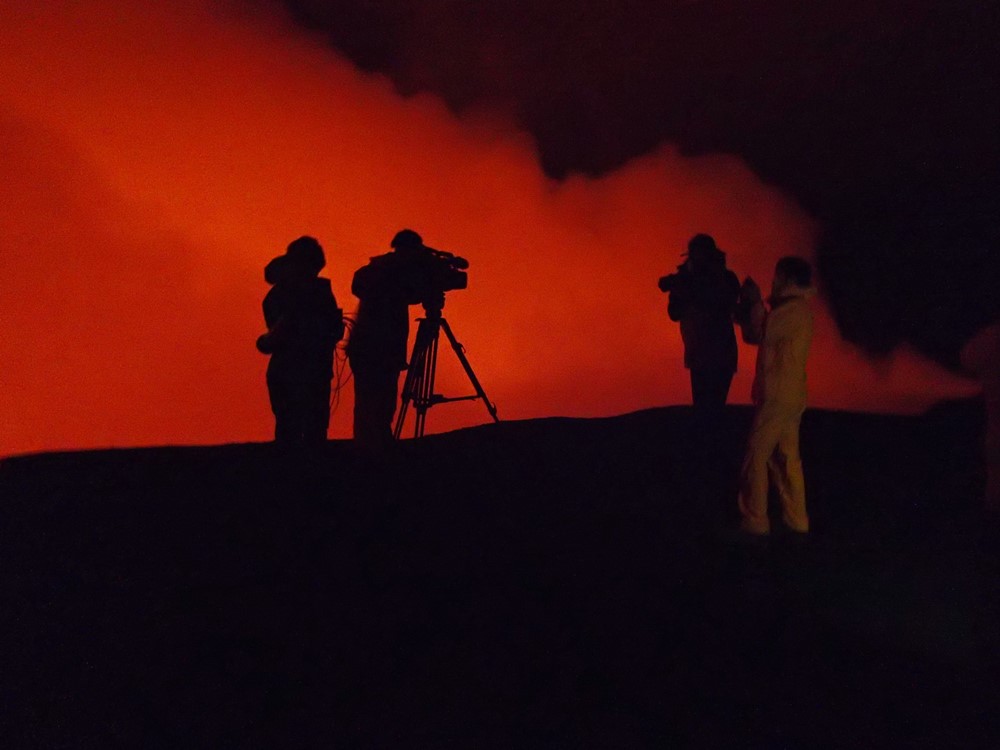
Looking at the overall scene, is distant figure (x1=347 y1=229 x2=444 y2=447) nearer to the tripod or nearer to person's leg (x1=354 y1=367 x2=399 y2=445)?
person's leg (x1=354 y1=367 x2=399 y2=445)

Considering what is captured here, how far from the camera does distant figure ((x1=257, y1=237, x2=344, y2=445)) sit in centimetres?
457

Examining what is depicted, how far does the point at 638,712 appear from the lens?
86.3 inches

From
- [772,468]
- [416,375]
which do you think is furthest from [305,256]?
[772,468]

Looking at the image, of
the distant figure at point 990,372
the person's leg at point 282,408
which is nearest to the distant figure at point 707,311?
the distant figure at point 990,372

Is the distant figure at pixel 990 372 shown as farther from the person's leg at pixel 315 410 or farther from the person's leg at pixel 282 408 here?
the person's leg at pixel 282 408

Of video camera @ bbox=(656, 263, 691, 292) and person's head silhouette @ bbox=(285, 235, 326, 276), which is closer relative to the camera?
person's head silhouette @ bbox=(285, 235, 326, 276)

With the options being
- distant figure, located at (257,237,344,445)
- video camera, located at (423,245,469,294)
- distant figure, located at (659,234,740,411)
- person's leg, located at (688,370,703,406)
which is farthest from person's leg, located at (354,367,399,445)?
person's leg, located at (688,370,703,406)

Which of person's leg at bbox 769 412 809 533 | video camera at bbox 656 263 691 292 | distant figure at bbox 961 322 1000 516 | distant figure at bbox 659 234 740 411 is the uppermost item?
video camera at bbox 656 263 691 292

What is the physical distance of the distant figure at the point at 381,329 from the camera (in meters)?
4.91

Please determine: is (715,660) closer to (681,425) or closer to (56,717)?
(56,717)

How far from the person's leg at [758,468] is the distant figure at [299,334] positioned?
7.43 feet

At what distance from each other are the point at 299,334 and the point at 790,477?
2.55 metres

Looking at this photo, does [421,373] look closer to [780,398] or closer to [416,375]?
[416,375]

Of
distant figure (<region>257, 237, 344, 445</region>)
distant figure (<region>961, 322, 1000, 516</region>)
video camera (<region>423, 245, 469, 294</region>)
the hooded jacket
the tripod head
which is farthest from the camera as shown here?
the tripod head
